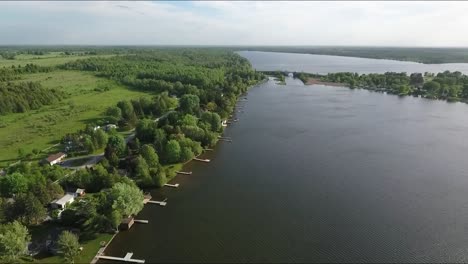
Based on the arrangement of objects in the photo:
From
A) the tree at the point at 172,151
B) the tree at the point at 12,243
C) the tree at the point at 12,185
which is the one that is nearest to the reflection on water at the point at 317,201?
the tree at the point at 172,151

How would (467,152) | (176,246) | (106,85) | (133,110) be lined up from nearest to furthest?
(176,246)
(467,152)
(133,110)
(106,85)

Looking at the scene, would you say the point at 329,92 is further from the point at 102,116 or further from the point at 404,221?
the point at 404,221

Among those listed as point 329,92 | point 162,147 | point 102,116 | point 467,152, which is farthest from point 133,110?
point 329,92

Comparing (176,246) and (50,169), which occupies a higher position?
(50,169)

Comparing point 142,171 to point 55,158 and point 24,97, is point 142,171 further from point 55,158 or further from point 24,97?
point 24,97

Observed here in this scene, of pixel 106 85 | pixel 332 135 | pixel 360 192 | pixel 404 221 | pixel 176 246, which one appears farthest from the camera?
pixel 106 85

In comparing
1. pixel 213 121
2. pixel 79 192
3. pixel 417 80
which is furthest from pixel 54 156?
pixel 417 80

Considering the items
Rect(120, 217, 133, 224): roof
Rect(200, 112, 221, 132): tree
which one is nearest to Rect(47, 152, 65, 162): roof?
Rect(120, 217, 133, 224): roof

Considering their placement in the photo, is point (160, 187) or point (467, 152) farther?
point (467, 152)
